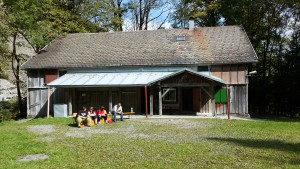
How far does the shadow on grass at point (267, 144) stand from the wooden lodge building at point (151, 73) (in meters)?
8.52

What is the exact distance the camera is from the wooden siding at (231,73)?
2303cm

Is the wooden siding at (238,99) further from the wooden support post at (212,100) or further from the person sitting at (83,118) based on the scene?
the person sitting at (83,118)

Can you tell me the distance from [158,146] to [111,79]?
12.5 metres

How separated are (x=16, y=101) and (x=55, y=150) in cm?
2195

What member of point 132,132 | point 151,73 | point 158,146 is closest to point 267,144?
point 158,146

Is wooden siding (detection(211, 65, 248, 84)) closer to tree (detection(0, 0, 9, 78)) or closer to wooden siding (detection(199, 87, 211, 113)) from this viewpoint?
wooden siding (detection(199, 87, 211, 113))

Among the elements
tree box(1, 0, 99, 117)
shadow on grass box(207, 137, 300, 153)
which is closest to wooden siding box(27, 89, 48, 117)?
tree box(1, 0, 99, 117)

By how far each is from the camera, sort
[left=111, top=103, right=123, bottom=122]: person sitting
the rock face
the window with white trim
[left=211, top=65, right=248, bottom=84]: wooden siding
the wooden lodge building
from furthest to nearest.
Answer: the rock face, the window with white trim, [left=211, top=65, right=248, bottom=84]: wooden siding, the wooden lodge building, [left=111, top=103, right=123, bottom=122]: person sitting

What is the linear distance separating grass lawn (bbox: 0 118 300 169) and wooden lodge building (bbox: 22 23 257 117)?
599cm

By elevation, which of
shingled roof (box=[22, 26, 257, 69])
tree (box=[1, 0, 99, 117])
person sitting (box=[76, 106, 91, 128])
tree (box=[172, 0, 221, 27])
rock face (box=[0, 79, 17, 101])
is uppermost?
tree (box=[172, 0, 221, 27])

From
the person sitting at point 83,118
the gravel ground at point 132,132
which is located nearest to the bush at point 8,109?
the person sitting at point 83,118

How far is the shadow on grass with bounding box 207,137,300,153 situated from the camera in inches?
454

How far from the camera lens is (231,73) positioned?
2319 centimetres

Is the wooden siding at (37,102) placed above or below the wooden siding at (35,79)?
below
